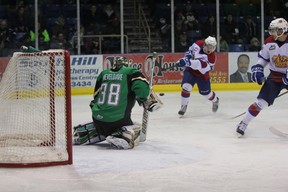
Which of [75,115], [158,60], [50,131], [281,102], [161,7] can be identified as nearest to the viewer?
[50,131]

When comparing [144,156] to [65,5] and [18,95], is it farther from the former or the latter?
[65,5]

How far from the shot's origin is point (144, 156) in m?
4.89

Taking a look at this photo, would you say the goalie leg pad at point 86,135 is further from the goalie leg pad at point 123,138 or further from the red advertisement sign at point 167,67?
the red advertisement sign at point 167,67

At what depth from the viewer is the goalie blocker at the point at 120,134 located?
5.19 m

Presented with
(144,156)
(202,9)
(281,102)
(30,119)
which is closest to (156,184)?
(144,156)

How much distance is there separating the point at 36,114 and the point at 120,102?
757 mm

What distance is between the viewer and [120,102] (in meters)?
5.19

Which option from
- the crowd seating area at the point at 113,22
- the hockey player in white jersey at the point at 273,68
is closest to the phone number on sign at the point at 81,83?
the crowd seating area at the point at 113,22

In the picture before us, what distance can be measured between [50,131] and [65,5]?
7955 millimetres

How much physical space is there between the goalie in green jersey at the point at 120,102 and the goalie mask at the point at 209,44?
2.58 m

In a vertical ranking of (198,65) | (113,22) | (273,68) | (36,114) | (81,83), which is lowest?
(81,83)

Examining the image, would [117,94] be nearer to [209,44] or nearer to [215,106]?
[209,44]

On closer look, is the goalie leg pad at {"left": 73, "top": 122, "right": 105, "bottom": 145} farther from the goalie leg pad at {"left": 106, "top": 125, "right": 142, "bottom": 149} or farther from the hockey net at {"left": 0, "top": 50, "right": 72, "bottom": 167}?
the hockey net at {"left": 0, "top": 50, "right": 72, "bottom": 167}

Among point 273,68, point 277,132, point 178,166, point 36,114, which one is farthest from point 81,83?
point 178,166
